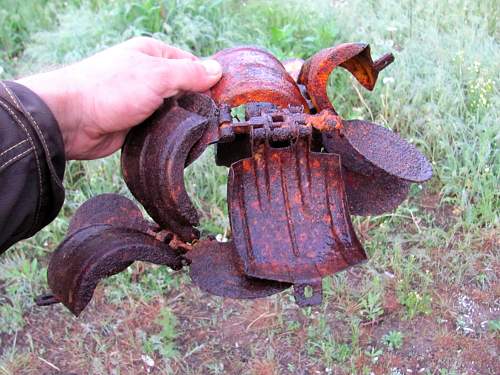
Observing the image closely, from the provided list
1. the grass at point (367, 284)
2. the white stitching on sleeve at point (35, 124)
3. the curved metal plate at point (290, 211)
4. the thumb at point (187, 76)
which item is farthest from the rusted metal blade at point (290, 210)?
the grass at point (367, 284)

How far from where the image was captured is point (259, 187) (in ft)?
4.34

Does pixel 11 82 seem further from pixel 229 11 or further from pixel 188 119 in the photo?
pixel 229 11

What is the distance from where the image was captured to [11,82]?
4.40 ft

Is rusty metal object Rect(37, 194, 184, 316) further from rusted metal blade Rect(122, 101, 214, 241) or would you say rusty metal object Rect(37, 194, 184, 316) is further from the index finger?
the index finger

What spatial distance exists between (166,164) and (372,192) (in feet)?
1.68

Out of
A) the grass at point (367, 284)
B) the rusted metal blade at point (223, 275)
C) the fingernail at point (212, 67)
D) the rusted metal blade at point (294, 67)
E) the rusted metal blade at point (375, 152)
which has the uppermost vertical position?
the fingernail at point (212, 67)

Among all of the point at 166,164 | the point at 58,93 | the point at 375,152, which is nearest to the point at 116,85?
the point at 58,93

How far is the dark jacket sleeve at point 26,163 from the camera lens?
1245 mm

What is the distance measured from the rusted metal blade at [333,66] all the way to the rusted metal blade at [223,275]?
41 centimetres

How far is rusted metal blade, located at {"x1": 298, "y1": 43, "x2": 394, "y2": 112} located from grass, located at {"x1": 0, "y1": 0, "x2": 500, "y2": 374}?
3.69ft

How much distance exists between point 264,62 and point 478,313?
4.73 feet

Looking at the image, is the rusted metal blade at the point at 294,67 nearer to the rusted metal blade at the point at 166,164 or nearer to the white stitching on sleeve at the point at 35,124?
the rusted metal blade at the point at 166,164

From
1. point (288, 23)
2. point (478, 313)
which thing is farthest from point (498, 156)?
point (288, 23)

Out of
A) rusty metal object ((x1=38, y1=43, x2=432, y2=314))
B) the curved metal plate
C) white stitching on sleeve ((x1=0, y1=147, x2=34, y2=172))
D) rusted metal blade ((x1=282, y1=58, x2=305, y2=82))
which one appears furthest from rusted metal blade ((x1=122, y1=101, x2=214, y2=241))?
rusted metal blade ((x1=282, y1=58, x2=305, y2=82))
